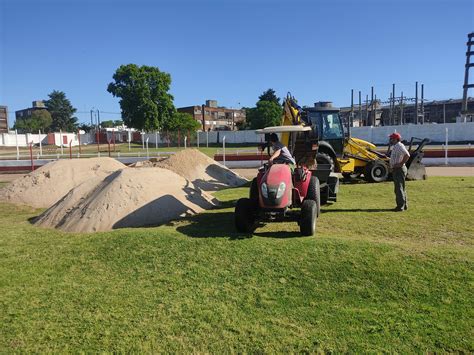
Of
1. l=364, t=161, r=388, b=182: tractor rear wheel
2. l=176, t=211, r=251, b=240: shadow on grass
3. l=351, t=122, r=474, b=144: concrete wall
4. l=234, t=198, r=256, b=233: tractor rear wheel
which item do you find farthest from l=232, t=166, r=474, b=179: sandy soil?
l=351, t=122, r=474, b=144: concrete wall

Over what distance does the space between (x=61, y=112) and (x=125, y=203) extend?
120559 mm

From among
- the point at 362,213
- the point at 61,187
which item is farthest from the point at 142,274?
the point at 61,187

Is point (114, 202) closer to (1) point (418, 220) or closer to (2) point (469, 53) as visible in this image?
(1) point (418, 220)

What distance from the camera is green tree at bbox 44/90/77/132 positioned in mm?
115312

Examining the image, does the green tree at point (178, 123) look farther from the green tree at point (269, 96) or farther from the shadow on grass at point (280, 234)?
the shadow on grass at point (280, 234)

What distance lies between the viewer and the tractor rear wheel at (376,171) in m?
14.8

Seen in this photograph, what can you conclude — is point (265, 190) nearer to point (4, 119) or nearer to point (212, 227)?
point (212, 227)

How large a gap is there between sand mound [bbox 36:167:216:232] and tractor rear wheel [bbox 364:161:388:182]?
6731mm

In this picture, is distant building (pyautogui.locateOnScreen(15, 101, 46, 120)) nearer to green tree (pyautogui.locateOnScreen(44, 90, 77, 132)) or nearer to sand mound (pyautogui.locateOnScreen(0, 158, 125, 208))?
green tree (pyautogui.locateOnScreen(44, 90, 77, 132))

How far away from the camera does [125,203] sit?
9344mm

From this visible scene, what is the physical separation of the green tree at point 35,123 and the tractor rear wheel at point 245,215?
10595 cm

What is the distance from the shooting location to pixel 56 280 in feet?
19.6

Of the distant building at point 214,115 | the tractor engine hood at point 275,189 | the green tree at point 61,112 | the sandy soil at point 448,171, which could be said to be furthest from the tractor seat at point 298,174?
the green tree at point 61,112

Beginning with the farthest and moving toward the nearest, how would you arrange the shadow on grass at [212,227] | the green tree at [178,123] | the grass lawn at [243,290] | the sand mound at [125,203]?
the green tree at [178,123] → the sand mound at [125,203] → the shadow on grass at [212,227] → the grass lawn at [243,290]
